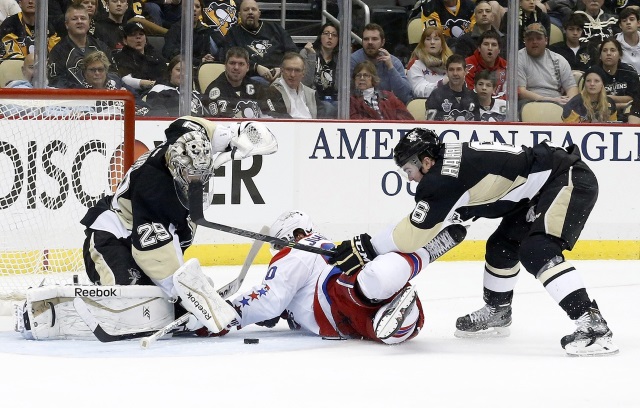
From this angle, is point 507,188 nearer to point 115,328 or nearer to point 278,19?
point 115,328

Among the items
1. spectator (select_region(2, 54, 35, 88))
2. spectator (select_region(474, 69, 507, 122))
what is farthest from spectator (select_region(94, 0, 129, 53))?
spectator (select_region(474, 69, 507, 122))

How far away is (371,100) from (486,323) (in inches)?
118

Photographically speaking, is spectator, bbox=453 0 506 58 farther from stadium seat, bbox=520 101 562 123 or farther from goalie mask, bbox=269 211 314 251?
goalie mask, bbox=269 211 314 251

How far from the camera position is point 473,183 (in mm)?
4391

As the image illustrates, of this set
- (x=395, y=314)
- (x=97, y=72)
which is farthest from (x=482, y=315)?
(x=97, y=72)

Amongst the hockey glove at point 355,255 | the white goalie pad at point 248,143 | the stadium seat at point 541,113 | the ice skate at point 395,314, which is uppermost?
the stadium seat at point 541,113

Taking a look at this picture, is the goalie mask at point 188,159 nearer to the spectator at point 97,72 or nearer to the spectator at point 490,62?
the spectator at point 97,72

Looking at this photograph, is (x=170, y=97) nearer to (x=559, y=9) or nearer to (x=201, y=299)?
(x=559, y=9)

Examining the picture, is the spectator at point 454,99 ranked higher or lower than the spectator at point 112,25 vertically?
lower

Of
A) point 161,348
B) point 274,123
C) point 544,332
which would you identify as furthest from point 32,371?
point 274,123

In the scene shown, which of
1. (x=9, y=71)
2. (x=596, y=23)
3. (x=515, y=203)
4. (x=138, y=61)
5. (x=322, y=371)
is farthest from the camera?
(x=596, y=23)

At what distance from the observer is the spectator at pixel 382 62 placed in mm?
7727

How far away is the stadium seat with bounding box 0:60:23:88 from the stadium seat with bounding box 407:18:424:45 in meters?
2.55

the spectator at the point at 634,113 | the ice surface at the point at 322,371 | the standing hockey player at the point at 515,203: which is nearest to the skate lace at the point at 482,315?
the ice surface at the point at 322,371
